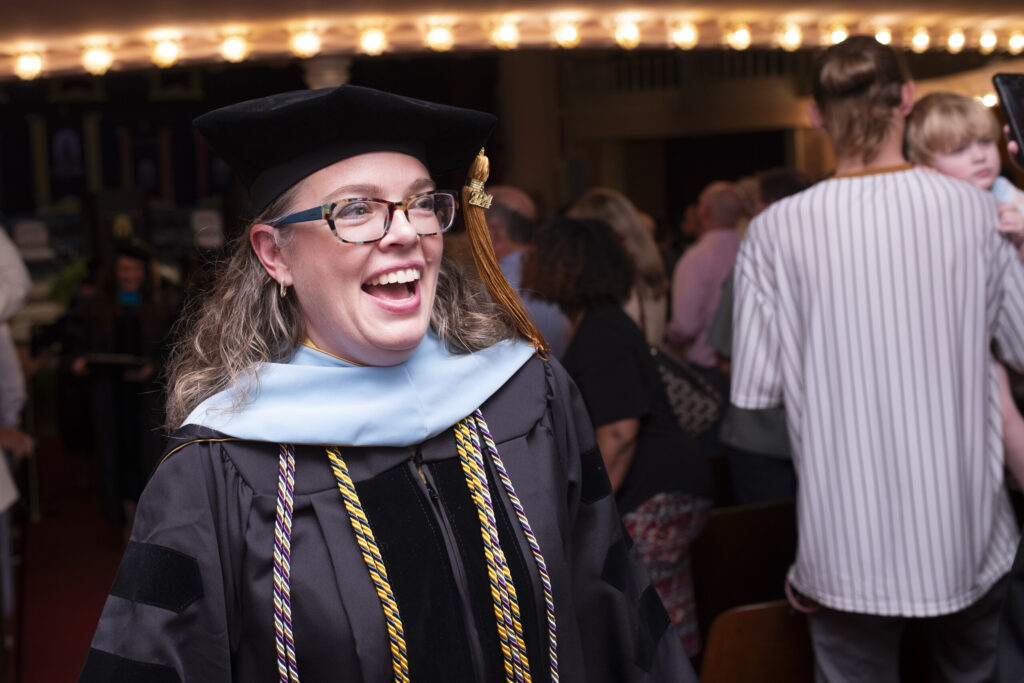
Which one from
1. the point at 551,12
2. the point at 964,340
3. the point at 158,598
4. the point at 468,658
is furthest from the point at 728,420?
the point at 551,12

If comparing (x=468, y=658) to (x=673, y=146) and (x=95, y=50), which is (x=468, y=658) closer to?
(x=95, y=50)

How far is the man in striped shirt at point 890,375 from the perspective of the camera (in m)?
1.97

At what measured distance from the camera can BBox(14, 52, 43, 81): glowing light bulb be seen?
5082mm

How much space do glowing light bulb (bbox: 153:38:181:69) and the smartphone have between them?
4.38 m

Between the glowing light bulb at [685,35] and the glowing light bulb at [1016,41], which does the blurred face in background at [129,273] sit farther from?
the glowing light bulb at [1016,41]

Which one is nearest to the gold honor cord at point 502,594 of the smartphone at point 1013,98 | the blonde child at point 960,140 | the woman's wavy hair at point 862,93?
the smartphone at point 1013,98

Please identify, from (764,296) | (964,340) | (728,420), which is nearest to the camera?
(964,340)

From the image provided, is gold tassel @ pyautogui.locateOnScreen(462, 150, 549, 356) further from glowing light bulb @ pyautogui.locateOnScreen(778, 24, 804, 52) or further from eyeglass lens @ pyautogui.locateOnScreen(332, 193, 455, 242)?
A: glowing light bulb @ pyautogui.locateOnScreen(778, 24, 804, 52)

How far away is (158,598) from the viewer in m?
1.18

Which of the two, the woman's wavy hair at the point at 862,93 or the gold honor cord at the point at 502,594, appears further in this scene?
the woman's wavy hair at the point at 862,93

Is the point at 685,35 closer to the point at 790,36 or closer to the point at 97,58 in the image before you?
the point at 790,36

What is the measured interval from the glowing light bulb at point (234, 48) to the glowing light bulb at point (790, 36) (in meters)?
2.87

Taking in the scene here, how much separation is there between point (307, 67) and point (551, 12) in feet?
4.44

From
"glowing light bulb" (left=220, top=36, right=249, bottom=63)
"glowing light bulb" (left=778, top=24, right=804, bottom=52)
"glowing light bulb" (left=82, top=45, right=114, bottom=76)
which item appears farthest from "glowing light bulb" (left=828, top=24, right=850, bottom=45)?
"glowing light bulb" (left=82, top=45, right=114, bottom=76)
